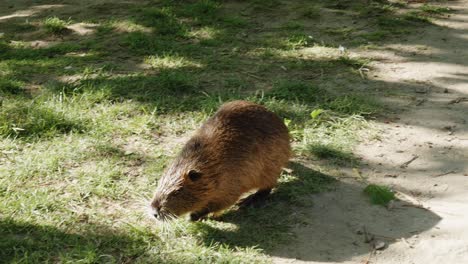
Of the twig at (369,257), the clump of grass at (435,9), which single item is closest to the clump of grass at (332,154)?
the twig at (369,257)

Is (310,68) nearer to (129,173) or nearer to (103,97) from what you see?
(103,97)

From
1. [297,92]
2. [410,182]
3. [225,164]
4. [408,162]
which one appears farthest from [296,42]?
[225,164]

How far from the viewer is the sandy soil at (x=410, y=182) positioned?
381 centimetres

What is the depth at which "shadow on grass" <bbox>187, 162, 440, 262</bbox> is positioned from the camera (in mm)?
3865

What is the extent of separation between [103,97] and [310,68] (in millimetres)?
2300

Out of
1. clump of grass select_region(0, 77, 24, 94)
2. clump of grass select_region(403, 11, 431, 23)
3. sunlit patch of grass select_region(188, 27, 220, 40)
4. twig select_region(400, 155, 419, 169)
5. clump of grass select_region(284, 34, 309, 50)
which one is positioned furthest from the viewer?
clump of grass select_region(403, 11, 431, 23)

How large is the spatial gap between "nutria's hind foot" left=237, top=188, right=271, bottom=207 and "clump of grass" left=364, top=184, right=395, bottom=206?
738mm

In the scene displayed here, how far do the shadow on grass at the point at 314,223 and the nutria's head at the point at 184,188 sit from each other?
0.57ft

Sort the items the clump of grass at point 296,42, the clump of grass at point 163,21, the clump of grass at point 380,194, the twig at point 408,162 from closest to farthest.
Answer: the clump of grass at point 380,194, the twig at point 408,162, the clump of grass at point 296,42, the clump of grass at point 163,21

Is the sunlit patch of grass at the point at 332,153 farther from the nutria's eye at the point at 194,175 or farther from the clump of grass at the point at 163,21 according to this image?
the clump of grass at the point at 163,21

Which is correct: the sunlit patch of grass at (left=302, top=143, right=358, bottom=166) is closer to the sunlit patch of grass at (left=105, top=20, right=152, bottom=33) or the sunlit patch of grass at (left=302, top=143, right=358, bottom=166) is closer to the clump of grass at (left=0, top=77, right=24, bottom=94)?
the clump of grass at (left=0, top=77, right=24, bottom=94)

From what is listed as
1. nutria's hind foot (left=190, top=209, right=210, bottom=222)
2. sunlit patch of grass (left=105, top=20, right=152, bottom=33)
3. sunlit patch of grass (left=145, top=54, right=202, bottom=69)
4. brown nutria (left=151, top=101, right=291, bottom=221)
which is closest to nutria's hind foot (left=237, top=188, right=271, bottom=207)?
brown nutria (left=151, top=101, right=291, bottom=221)

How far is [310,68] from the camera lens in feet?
22.0

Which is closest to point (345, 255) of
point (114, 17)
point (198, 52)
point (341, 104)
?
point (341, 104)
